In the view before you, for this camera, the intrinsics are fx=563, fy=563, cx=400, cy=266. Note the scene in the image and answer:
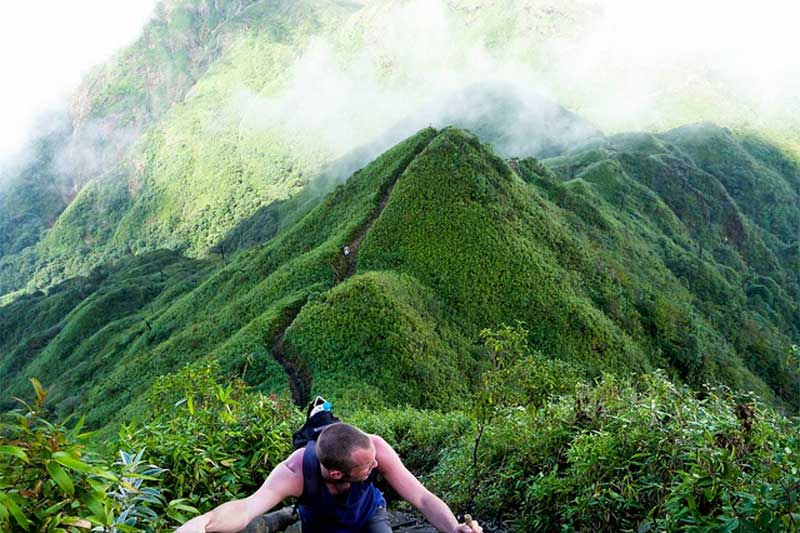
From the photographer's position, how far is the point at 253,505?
413 centimetres

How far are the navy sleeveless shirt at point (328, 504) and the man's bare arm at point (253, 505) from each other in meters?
0.11

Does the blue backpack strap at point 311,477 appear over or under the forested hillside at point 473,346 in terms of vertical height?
over

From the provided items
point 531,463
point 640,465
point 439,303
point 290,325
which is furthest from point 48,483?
point 439,303

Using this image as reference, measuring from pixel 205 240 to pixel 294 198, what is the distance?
34.4 m

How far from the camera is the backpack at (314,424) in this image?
4.74 meters

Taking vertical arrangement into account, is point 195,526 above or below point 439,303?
above

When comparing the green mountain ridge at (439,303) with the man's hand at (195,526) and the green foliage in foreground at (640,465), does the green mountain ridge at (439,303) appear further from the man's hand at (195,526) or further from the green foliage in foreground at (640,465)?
the man's hand at (195,526)

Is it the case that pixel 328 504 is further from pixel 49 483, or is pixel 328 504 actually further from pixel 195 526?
pixel 49 483

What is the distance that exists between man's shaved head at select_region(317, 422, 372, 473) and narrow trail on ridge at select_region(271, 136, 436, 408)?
2524cm

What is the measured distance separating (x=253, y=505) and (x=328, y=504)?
1.86 ft

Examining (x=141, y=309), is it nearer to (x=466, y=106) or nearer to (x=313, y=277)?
(x=313, y=277)

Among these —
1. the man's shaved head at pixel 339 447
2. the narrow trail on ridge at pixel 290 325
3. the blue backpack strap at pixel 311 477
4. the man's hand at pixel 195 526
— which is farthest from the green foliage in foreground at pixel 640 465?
the narrow trail on ridge at pixel 290 325

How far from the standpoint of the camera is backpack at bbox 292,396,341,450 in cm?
474

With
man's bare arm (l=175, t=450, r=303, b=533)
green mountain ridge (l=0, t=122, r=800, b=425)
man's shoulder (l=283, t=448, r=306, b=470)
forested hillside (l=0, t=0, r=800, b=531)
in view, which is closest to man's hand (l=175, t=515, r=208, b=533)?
man's bare arm (l=175, t=450, r=303, b=533)
